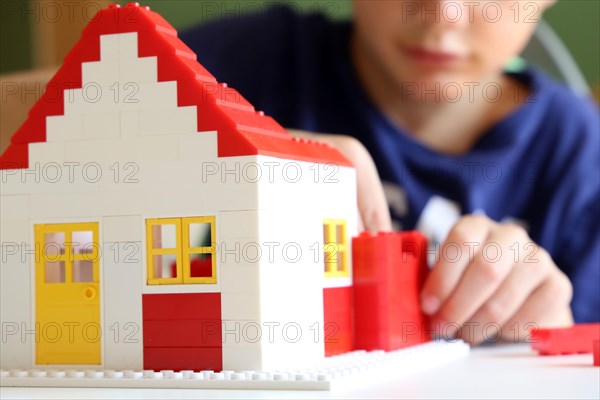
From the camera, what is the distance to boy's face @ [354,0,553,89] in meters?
0.99

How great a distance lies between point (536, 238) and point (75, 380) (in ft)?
2.89

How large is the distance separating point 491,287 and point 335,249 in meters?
0.20

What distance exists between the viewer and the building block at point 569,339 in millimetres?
750

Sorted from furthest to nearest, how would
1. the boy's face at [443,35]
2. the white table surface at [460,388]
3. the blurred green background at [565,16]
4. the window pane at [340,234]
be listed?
the blurred green background at [565,16], the boy's face at [443,35], the window pane at [340,234], the white table surface at [460,388]

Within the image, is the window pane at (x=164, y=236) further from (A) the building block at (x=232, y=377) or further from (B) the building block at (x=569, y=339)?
(B) the building block at (x=569, y=339)

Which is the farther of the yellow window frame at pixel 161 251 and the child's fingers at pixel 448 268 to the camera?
the child's fingers at pixel 448 268

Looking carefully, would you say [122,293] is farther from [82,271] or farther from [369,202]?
[369,202]

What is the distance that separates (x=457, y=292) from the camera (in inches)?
31.7

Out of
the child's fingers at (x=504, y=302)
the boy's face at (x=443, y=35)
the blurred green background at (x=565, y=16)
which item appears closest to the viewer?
the child's fingers at (x=504, y=302)

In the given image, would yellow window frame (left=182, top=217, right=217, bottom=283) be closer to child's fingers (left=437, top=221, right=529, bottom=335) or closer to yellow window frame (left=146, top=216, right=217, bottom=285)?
yellow window frame (left=146, top=216, right=217, bottom=285)

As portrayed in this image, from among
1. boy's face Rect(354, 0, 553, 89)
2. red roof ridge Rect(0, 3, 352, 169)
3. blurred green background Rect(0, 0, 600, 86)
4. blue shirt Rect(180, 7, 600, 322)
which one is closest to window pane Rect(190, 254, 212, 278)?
red roof ridge Rect(0, 3, 352, 169)

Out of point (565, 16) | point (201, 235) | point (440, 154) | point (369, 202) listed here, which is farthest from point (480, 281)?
point (565, 16)

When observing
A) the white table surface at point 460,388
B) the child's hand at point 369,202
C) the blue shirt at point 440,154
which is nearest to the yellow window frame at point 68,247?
the white table surface at point 460,388

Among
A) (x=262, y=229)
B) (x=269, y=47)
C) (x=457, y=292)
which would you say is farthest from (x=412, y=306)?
(x=269, y=47)
